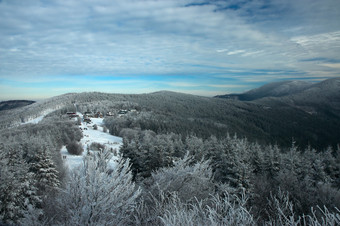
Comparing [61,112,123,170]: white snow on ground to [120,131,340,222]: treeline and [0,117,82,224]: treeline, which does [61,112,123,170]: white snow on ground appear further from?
[120,131,340,222]: treeline

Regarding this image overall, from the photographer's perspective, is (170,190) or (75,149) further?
(75,149)

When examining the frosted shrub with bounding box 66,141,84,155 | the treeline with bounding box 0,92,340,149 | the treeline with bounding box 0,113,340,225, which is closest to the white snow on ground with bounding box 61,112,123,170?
the frosted shrub with bounding box 66,141,84,155

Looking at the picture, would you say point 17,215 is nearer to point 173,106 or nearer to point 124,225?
point 124,225

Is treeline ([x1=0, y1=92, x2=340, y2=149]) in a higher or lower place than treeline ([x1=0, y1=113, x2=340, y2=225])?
lower

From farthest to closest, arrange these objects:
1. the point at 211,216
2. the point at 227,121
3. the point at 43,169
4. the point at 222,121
→ 1. the point at 227,121
2. the point at 222,121
3. the point at 43,169
4. the point at 211,216

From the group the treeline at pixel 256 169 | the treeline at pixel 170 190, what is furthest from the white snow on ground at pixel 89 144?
the treeline at pixel 170 190

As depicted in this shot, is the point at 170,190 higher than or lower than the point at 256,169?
higher

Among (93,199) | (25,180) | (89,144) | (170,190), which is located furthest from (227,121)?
(93,199)

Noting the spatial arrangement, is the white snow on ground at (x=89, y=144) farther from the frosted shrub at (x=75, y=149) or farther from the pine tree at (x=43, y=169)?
the pine tree at (x=43, y=169)

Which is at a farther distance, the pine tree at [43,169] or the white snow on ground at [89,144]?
the white snow on ground at [89,144]

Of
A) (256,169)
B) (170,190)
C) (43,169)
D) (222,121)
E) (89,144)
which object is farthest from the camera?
(222,121)

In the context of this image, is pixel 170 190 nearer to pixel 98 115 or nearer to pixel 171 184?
pixel 171 184
